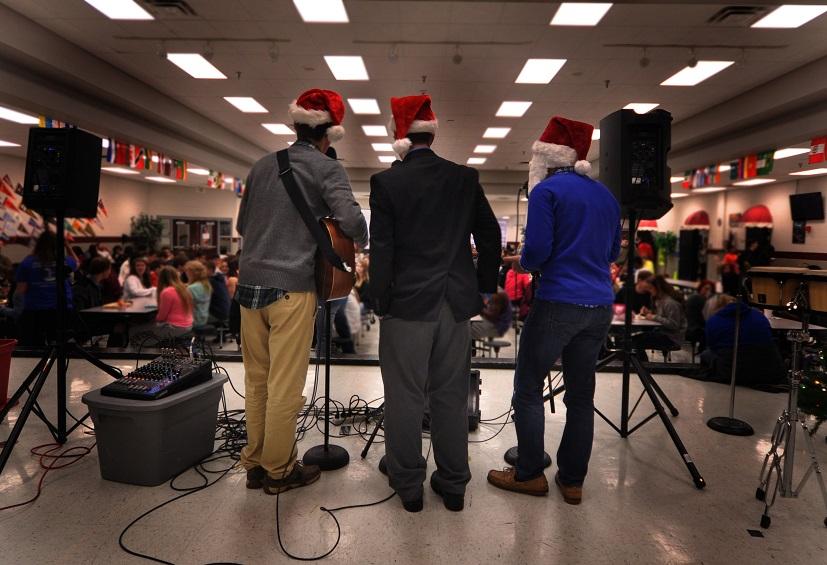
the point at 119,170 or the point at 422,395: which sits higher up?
the point at 119,170

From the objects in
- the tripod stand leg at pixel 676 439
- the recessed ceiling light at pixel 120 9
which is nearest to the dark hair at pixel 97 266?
the recessed ceiling light at pixel 120 9

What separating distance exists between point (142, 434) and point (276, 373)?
67 cm

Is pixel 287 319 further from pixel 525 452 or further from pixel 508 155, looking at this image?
pixel 508 155

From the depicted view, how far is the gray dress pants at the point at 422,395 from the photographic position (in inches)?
82.7

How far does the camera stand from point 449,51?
6168 mm

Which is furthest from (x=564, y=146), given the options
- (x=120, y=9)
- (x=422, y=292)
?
(x=120, y=9)

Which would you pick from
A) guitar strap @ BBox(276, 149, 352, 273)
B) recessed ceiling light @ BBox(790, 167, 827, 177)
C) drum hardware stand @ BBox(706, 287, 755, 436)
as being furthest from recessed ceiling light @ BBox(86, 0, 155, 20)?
recessed ceiling light @ BBox(790, 167, 827, 177)

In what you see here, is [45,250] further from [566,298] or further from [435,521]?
[566,298]

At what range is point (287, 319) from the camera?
7.25 feet

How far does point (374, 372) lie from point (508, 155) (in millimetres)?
9624

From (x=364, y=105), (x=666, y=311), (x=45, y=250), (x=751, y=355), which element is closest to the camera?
(x=751, y=355)

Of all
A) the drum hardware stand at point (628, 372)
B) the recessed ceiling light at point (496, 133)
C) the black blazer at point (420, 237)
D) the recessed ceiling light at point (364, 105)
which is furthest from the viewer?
the recessed ceiling light at point (496, 133)

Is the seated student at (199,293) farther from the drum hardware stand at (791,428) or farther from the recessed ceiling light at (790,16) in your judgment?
the recessed ceiling light at (790,16)

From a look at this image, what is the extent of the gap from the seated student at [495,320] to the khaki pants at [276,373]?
340cm
